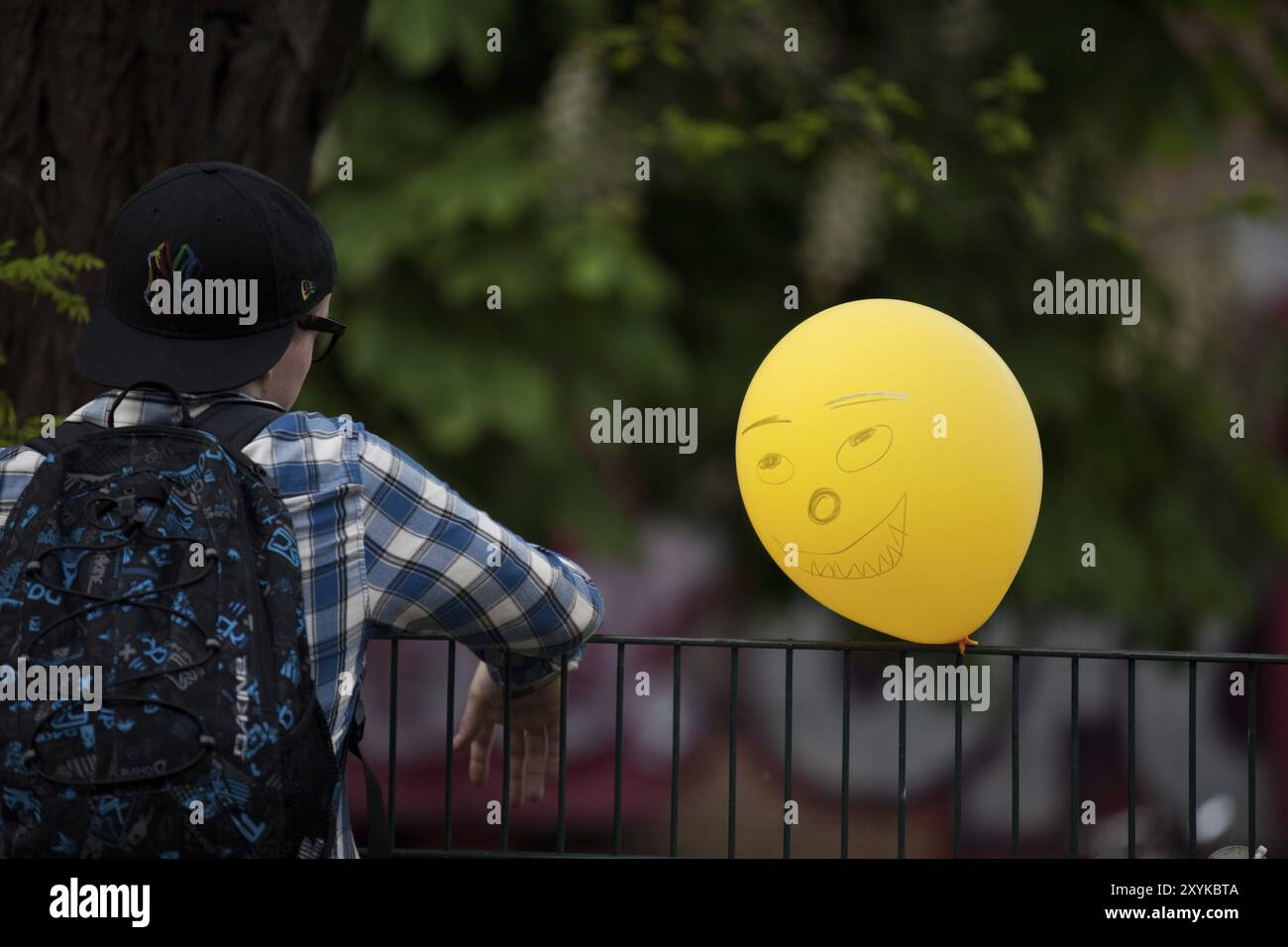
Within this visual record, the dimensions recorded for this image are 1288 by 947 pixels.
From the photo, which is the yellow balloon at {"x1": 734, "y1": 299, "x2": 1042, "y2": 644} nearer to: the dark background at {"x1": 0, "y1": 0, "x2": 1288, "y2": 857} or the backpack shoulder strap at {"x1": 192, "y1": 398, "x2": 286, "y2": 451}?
the backpack shoulder strap at {"x1": 192, "y1": 398, "x2": 286, "y2": 451}

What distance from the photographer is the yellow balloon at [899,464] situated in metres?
2.86

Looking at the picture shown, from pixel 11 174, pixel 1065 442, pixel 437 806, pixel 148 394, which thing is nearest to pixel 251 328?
pixel 148 394

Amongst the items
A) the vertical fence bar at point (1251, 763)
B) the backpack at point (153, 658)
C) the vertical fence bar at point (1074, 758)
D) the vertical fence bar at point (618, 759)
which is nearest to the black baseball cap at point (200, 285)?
the backpack at point (153, 658)

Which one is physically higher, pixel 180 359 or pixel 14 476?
pixel 180 359

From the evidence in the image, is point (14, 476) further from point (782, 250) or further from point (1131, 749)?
point (782, 250)

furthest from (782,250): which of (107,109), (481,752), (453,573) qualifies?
(453,573)

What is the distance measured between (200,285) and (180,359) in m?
0.12

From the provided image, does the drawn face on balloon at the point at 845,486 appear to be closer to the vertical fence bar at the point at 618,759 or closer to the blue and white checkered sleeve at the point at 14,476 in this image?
the vertical fence bar at the point at 618,759

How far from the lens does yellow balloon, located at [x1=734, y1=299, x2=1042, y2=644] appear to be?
2861mm

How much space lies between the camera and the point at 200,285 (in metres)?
2.12

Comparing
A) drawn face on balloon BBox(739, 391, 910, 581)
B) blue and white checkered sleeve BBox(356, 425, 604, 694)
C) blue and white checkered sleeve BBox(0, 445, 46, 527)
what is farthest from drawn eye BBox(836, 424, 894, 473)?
blue and white checkered sleeve BBox(0, 445, 46, 527)

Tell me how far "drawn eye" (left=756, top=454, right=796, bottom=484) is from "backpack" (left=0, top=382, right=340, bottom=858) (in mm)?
1262

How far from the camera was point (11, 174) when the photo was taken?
3.66 meters

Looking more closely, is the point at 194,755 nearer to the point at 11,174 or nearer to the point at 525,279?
the point at 11,174
